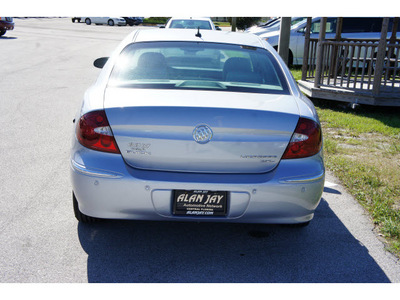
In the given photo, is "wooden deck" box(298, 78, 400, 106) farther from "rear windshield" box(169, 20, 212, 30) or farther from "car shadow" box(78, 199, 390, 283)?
"rear windshield" box(169, 20, 212, 30)

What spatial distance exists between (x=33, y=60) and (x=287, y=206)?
543 inches

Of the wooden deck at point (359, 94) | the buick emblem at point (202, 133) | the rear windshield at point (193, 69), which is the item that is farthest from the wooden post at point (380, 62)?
the buick emblem at point (202, 133)

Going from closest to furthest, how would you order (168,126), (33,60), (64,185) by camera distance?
(168,126)
(64,185)
(33,60)

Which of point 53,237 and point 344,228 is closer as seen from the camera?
point 53,237

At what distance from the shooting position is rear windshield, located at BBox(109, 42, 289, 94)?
3596 millimetres

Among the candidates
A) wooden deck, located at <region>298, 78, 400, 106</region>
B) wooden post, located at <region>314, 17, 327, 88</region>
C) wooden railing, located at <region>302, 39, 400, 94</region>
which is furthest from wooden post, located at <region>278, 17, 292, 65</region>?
wooden deck, located at <region>298, 78, 400, 106</region>

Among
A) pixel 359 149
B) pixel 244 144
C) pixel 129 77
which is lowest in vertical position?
pixel 359 149

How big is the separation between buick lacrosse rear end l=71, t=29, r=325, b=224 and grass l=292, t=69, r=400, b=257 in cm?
117

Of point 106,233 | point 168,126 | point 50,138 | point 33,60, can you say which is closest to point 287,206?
point 168,126

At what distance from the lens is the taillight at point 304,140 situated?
322cm

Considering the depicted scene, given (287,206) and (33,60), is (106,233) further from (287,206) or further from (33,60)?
(33,60)

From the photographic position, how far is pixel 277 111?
3.20 m

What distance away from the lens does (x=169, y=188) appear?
310 centimetres

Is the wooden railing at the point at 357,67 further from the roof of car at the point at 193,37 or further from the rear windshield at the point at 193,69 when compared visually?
the rear windshield at the point at 193,69
